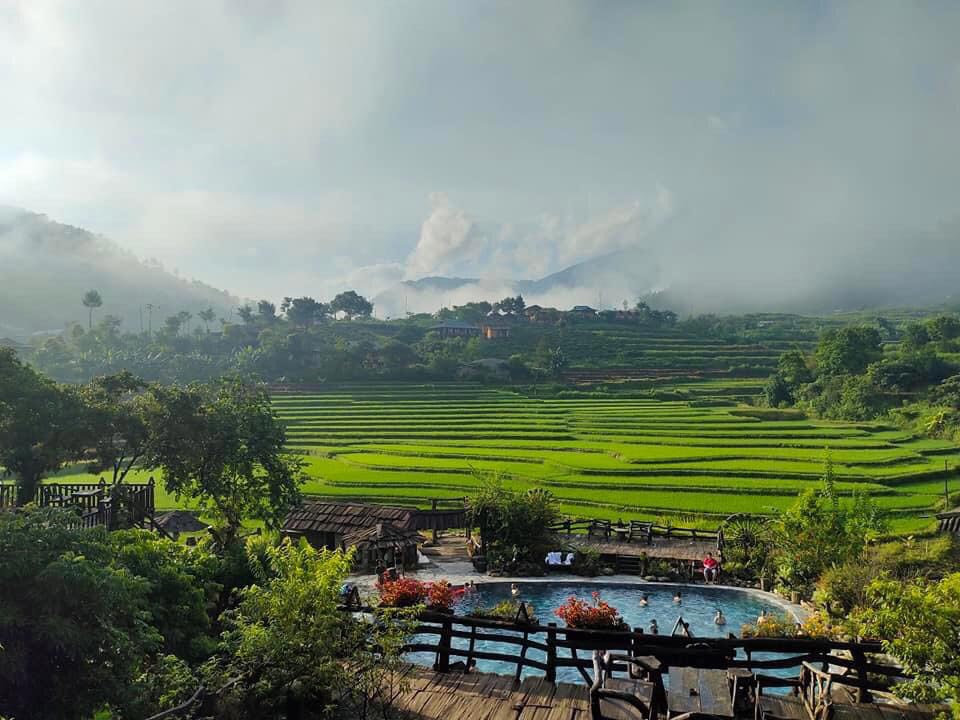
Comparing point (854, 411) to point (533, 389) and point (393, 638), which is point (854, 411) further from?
point (393, 638)

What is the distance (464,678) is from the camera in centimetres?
1057

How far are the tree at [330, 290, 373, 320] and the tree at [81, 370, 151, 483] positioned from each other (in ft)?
385

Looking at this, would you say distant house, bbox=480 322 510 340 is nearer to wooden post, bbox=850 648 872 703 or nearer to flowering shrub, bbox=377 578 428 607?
flowering shrub, bbox=377 578 428 607

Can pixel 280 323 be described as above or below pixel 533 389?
above

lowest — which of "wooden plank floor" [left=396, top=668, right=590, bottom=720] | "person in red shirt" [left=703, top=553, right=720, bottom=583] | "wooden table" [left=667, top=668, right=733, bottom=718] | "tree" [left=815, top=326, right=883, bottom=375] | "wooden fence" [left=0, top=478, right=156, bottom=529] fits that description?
"person in red shirt" [left=703, top=553, right=720, bottom=583]

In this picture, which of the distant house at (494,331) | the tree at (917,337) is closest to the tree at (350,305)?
the distant house at (494,331)

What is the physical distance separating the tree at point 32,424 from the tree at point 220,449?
8.06ft

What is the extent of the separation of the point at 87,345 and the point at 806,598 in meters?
120

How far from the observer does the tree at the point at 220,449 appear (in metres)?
22.6

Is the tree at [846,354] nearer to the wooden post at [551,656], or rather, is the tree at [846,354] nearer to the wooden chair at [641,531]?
the wooden chair at [641,531]

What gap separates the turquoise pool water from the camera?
762 inches

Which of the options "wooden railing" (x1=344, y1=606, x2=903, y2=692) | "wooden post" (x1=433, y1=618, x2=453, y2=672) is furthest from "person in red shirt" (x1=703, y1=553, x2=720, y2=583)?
"wooden post" (x1=433, y1=618, x2=453, y2=672)

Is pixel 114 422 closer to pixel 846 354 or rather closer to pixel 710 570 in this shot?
pixel 710 570

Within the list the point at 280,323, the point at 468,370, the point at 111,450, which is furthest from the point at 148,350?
the point at 111,450
